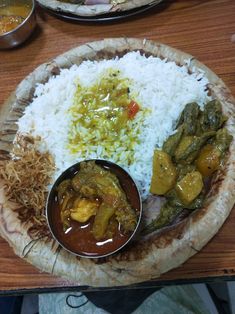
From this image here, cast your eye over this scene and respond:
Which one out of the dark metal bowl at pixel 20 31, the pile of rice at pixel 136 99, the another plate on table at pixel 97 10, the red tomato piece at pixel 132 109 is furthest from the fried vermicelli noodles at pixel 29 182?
the another plate on table at pixel 97 10

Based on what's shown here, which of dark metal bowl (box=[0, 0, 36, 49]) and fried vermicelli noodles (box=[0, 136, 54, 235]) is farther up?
dark metal bowl (box=[0, 0, 36, 49])

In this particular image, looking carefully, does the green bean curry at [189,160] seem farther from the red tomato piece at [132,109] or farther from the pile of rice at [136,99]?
the red tomato piece at [132,109]

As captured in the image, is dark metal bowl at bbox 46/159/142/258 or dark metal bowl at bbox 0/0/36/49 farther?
dark metal bowl at bbox 0/0/36/49

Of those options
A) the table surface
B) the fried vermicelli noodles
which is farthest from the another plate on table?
the fried vermicelli noodles

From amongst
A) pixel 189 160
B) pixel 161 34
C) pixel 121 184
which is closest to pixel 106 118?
pixel 121 184

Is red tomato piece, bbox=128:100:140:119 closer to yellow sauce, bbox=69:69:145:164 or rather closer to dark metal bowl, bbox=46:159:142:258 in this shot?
yellow sauce, bbox=69:69:145:164

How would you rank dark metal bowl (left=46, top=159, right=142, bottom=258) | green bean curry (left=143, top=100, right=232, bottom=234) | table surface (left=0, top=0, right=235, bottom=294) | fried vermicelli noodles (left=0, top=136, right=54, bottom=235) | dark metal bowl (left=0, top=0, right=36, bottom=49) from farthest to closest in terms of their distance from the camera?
dark metal bowl (left=0, top=0, right=36, bottom=49) < table surface (left=0, top=0, right=235, bottom=294) < fried vermicelli noodles (left=0, top=136, right=54, bottom=235) < green bean curry (left=143, top=100, right=232, bottom=234) < dark metal bowl (left=46, top=159, right=142, bottom=258)
